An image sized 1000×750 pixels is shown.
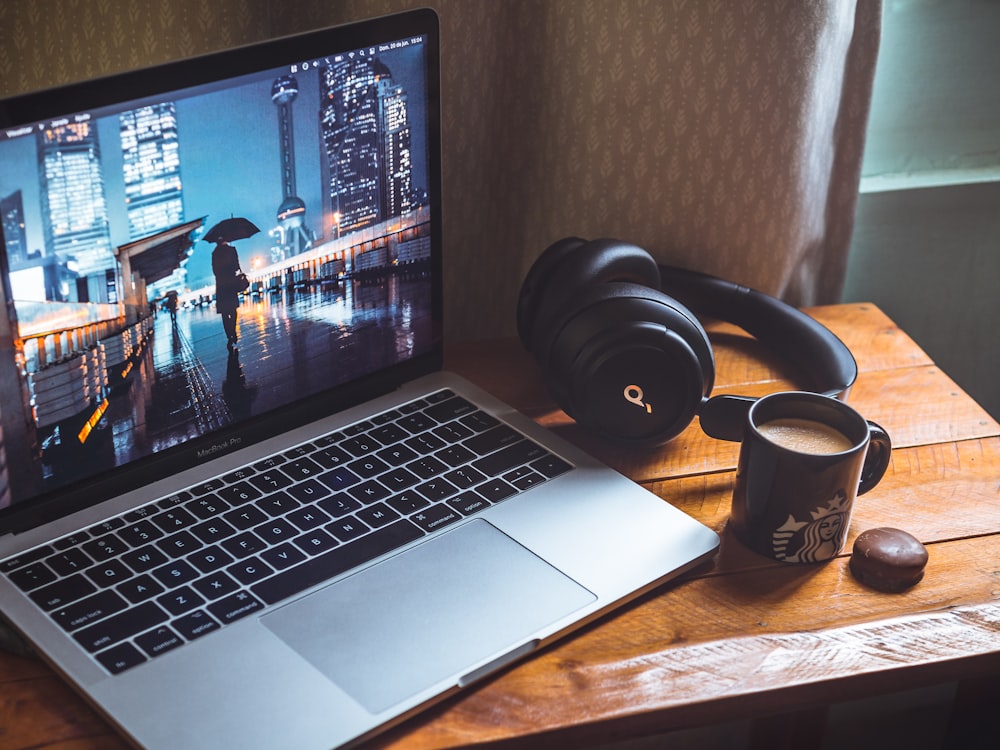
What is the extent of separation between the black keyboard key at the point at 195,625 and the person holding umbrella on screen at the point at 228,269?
0.22 meters

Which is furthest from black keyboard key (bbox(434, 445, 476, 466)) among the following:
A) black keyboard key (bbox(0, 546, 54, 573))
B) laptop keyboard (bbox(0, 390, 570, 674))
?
black keyboard key (bbox(0, 546, 54, 573))

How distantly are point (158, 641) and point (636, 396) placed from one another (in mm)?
435

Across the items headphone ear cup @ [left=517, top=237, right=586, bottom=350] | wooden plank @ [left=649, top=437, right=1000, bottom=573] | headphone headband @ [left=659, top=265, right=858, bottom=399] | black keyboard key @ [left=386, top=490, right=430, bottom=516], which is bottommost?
wooden plank @ [left=649, top=437, right=1000, bottom=573]

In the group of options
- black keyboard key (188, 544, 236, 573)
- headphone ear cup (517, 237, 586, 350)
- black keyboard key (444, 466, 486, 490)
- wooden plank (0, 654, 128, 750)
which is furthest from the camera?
headphone ear cup (517, 237, 586, 350)

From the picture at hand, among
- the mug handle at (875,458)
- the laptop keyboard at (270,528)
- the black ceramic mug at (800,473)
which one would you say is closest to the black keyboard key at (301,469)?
the laptop keyboard at (270,528)

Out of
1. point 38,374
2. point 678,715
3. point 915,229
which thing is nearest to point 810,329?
point 915,229

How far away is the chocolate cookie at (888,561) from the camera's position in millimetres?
803

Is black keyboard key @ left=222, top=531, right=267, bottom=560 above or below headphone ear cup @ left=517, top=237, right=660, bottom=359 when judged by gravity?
below

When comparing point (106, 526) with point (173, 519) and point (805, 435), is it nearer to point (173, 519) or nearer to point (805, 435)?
point (173, 519)

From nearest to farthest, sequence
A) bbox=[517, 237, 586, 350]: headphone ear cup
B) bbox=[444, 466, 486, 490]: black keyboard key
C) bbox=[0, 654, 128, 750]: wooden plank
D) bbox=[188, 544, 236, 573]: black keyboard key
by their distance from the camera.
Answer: bbox=[0, 654, 128, 750]: wooden plank, bbox=[188, 544, 236, 573]: black keyboard key, bbox=[444, 466, 486, 490]: black keyboard key, bbox=[517, 237, 586, 350]: headphone ear cup

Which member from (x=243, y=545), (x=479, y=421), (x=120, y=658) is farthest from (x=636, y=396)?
(x=120, y=658)

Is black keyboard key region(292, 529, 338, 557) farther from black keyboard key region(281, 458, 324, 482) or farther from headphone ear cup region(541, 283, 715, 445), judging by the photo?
headphone ear cup region(541, 283, 715, 445)

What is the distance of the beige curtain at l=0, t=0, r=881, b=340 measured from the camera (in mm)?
1051

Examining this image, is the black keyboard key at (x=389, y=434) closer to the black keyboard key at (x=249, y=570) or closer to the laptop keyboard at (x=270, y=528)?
the laptop keyboard at (x=270, y=528)
